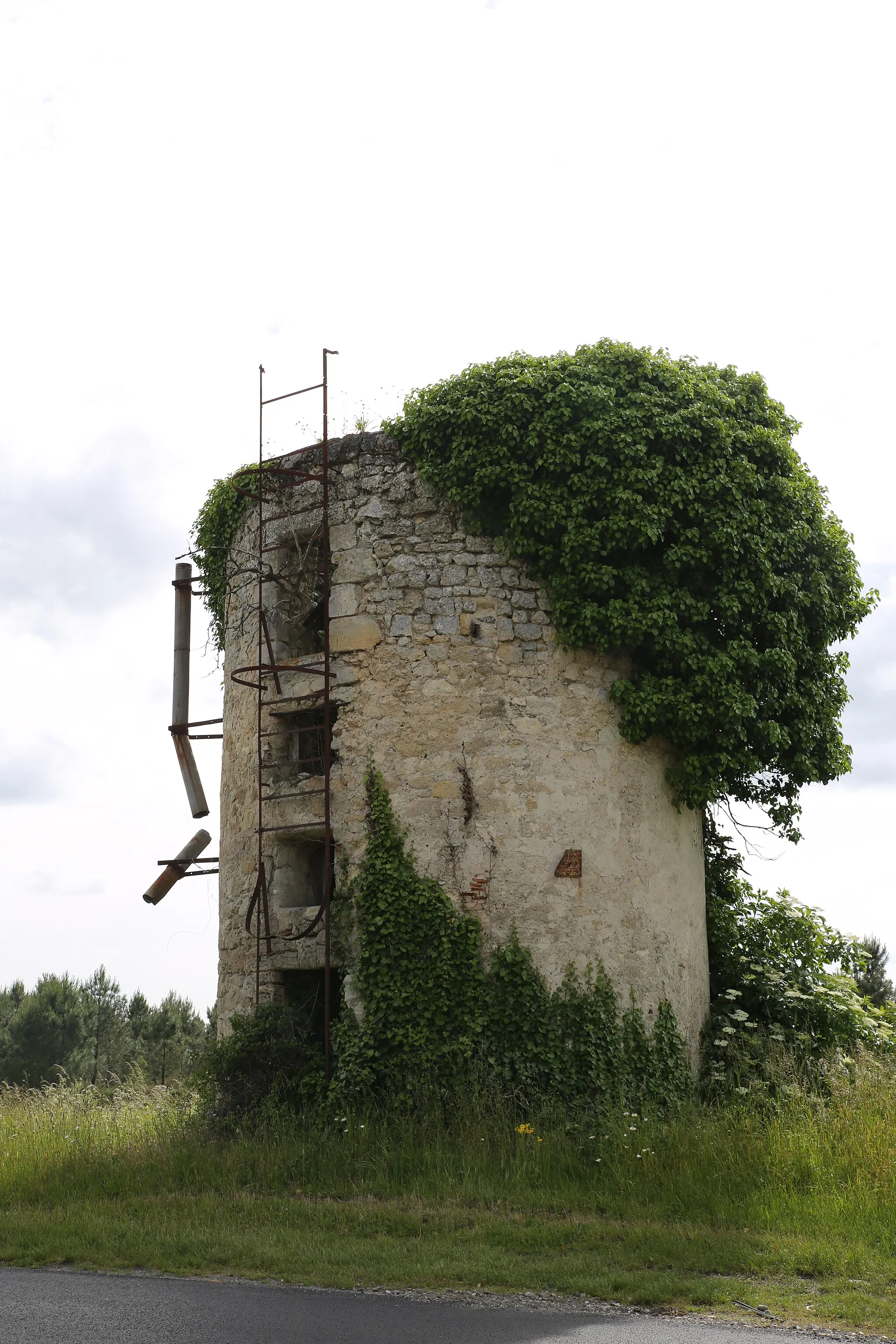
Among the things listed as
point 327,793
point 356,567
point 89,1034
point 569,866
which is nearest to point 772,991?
point 569,866

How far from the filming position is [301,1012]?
1130 cm

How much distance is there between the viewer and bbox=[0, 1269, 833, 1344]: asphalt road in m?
5.66

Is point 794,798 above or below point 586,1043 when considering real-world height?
above

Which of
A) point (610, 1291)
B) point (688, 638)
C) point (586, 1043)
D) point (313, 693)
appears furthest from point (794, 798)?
point (610, 1291)

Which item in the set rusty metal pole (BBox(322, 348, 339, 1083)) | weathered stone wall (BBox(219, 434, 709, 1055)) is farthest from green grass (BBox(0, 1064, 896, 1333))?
weathered stone wall (BBox(219, 434, 709, 1055))

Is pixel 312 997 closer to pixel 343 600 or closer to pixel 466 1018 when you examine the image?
pixel 466 1018

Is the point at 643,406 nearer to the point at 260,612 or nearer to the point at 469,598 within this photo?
the point at 469,598

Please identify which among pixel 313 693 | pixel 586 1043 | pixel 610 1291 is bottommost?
pixel 610 1291

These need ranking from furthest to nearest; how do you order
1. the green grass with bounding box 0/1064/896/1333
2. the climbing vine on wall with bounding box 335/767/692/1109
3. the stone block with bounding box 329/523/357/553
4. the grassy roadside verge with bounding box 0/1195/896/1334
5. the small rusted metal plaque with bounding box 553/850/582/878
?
the stone block with bounding box 329/523/357/553
the small rusted metal plaque with bounding box 553/850/582/878
the climbing vine on wall with bounding box 335/767/692/1109
the green grass with bounding box 0/1064/896/1333
the grassy roadside verge with bounding box 0/1195/896/1334

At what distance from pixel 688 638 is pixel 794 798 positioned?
282 centimetres

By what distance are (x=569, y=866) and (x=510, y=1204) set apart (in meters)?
3.20

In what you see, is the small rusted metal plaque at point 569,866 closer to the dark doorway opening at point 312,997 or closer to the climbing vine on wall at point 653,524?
the climbing vine on wall at point 653,524

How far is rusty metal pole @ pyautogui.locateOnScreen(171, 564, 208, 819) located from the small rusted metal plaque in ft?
15.4

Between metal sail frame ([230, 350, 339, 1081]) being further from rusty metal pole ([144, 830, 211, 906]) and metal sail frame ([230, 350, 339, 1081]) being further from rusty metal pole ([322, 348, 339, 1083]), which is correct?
rusty metal pole ([144, 830, 211, 906])
